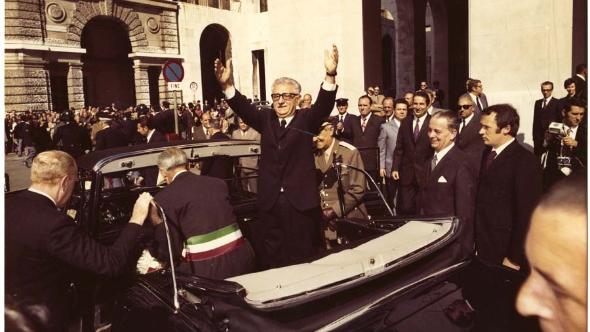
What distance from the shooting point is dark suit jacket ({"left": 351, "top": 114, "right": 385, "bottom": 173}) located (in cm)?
713

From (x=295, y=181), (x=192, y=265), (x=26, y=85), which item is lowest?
(x=192, y=265)

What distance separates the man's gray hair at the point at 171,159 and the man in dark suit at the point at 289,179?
63 cm

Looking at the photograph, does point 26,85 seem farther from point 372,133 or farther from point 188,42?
point 372,133

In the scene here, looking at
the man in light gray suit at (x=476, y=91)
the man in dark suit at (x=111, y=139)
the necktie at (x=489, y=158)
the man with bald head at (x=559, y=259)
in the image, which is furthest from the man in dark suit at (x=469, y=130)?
the man in dark suit at (x=111, y=139)

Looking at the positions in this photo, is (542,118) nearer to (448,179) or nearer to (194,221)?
(448,179)

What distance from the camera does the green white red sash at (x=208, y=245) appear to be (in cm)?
284

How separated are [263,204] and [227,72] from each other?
1008 millimetres

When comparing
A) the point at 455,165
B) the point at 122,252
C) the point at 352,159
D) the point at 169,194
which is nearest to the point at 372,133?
the point at 352,159

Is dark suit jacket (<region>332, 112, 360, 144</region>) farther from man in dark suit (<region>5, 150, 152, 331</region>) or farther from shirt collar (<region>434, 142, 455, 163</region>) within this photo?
man in dark suit (<region>5, 150, 152, 331</region>)

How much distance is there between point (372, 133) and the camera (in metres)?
7.39

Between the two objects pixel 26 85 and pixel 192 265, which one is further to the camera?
pixel 26 85

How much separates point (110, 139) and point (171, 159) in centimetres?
479

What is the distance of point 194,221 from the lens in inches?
111

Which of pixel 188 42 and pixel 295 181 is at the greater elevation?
pixel 188 42
